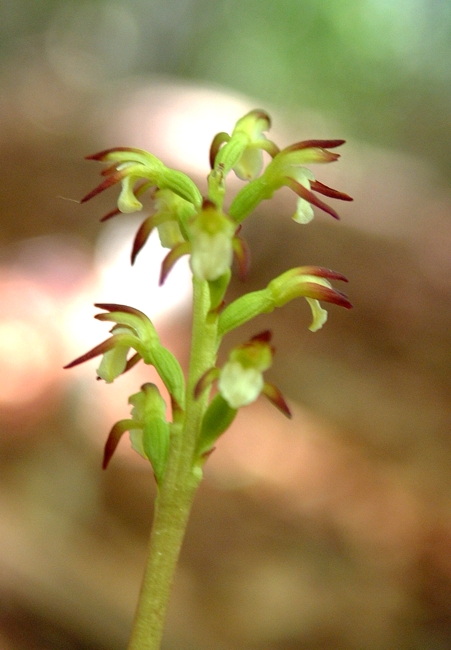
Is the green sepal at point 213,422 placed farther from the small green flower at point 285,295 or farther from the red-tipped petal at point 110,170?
the red-tipped petal at point 110,170

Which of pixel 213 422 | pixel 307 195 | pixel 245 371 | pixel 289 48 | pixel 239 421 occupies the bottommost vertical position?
pixel 239 421

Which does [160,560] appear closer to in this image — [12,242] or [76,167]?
[12,242]

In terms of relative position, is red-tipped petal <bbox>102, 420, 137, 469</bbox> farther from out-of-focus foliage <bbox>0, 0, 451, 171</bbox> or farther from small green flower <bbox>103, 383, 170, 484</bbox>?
out-of-focus foliage <bbox>0, 0, 451, 171</bbox>

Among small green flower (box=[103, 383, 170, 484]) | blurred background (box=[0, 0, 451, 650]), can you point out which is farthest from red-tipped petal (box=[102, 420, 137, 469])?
blurred background (box=[0, 0, 451, 650])

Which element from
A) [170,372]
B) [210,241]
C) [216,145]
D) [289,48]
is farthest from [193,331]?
[289,48]

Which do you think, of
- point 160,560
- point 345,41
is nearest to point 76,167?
point 160,560

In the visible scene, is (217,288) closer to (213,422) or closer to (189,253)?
(189,253)

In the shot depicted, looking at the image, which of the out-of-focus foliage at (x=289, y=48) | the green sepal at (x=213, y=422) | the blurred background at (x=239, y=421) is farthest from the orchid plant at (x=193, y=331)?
the out-of-focus foliage at (x=289, y=48)
